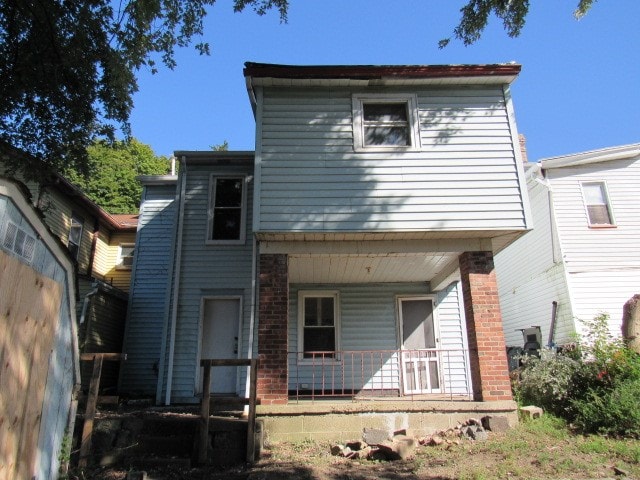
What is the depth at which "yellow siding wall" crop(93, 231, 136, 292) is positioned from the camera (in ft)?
51.0

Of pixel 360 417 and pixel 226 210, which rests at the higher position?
pixel 226 210

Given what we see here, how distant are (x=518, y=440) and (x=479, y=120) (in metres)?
5.57

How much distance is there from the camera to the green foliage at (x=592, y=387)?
21.7 ft

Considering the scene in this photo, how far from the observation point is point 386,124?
874cm

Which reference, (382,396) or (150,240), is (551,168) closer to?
(382,396)

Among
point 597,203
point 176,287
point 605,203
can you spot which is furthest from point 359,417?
point 605,203

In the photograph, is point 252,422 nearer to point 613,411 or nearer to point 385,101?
point 613,411

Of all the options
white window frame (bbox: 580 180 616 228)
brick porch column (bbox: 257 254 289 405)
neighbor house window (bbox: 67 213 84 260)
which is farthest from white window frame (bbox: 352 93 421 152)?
neighbor house window (bbox: 67 213 84 260)

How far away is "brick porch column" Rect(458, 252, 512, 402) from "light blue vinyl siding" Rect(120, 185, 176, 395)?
7543 mm

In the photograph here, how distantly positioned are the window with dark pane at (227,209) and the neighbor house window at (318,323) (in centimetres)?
226

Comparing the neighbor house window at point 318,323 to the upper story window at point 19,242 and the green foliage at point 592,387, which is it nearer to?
the green foliage at point 592,387

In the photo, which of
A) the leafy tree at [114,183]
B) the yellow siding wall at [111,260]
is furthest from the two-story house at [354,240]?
the leafy tree at [114,183]

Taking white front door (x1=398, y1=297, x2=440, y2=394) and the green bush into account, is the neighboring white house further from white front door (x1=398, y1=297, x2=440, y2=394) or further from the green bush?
the green bush

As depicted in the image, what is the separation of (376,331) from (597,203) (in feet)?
27.4
